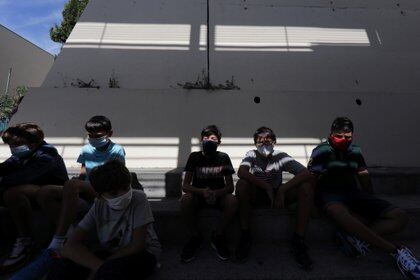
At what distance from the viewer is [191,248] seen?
8.28 ft

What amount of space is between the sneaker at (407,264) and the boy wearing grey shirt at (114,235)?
1.59 meters

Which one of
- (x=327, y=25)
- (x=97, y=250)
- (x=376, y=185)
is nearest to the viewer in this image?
(x=97, y=250)

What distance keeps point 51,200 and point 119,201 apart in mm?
758

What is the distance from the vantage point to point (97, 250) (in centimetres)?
218

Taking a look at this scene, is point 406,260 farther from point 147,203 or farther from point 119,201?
point 119,201

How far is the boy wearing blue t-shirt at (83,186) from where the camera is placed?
2.35 meters

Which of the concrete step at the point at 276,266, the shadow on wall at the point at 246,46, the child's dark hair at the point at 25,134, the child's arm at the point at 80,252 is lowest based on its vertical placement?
the concrete step at the point at 276,266

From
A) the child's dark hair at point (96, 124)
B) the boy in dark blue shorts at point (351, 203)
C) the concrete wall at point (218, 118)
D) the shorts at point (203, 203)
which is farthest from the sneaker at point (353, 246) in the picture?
the child's dark hair at point (96, 124)

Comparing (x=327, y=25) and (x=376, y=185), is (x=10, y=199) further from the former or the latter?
(x=327, y=25)

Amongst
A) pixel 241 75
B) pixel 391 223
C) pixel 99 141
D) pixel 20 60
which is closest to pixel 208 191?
pixel 99 141

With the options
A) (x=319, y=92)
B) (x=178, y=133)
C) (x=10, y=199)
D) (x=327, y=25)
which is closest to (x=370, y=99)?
(x=319, y=92)

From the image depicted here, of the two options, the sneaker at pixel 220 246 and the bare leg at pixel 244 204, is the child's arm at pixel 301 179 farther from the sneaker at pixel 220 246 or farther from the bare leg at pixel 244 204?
the sneaker at pixel 220 246

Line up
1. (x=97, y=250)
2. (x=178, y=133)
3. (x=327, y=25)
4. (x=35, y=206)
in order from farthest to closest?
(x=327, y=25), (x=178, y=133), (x=35, y=206), (x=97, y=250)

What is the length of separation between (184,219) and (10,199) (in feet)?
4.23
